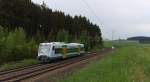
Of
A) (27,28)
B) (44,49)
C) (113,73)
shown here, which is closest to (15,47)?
(44,49)

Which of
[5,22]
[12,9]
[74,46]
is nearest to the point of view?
[74,46]

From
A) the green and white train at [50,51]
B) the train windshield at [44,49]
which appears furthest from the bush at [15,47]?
the green and white train at [50,51]

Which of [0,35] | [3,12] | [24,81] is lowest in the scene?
[24,81]

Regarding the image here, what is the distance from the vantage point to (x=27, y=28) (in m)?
88.1

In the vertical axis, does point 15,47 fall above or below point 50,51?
above

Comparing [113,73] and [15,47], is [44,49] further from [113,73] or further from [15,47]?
[113,73]

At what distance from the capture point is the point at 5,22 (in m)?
74.8

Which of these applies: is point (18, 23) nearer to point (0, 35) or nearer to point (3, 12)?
point (3, 12)

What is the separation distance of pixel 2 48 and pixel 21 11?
4124 centimetres

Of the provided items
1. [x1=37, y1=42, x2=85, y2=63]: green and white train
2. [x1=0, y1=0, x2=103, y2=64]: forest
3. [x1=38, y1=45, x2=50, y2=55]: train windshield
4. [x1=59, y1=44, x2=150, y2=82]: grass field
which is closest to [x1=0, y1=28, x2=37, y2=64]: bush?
[x1=0, y1=0, x2=103, y2=64]: forest

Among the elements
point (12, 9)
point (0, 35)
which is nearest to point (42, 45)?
point (0, 35)

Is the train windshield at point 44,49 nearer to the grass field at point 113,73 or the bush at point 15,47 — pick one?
the bush at point 15,47

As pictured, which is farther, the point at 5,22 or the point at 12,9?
the point at 12,9

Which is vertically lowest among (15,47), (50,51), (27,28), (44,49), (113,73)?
(113,73)
